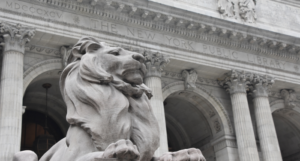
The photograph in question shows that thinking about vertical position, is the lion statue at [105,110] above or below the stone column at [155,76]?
below

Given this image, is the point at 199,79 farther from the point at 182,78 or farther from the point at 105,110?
the point at 105,110

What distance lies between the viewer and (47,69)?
14.5m

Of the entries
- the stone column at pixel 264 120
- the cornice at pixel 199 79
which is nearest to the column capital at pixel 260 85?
the stone column at pixel 264 120

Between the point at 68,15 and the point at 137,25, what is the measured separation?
8.33ft

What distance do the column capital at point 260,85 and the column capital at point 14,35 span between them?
9.06 m

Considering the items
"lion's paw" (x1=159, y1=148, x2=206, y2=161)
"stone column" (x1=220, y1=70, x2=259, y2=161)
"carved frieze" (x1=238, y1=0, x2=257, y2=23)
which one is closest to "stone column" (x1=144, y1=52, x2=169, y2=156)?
"stone column" (x1=220, y1=70, x2=259, y2=161)

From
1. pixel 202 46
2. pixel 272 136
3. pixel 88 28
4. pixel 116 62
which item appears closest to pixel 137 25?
pixel 88 28

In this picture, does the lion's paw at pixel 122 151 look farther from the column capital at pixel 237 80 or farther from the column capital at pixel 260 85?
the column capital at pixel 260 85

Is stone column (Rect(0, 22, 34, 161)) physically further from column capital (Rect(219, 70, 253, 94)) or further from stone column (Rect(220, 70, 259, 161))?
stone column (Rect(220, 70, 259, 161))

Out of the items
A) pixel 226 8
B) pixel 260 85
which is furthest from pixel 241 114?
pixel 226 8

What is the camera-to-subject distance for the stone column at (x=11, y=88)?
1150 cm

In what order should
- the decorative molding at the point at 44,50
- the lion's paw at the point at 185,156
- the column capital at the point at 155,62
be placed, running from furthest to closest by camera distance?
1. the column capital at the point at 155,62
2. the decorative molding at the point at 44,50
3. the lion's paw at the point at 185,156

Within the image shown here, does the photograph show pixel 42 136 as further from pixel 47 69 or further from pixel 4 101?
pixel 4 101

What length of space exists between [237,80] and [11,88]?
8785 mm
